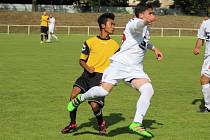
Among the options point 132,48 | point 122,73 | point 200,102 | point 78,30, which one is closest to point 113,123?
point 122,73

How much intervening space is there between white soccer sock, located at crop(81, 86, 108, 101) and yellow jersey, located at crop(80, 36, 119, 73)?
49 cm

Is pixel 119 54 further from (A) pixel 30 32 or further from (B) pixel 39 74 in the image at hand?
(A) pixel 30 32

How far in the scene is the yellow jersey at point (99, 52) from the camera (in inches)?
305

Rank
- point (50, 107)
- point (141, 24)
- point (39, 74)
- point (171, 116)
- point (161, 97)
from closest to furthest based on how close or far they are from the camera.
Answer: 1. point (141, 24)
2. point (171, 116)
3. point (50, 107)
4. point (161, 97)
5. point (39, 74)

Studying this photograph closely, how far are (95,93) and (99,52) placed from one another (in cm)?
76

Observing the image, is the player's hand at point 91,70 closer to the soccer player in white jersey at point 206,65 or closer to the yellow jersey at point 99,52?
the yellow jersey at point 99,52

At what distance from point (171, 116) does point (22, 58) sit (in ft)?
43.1

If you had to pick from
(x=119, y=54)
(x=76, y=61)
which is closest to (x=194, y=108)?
(x=119, y=54)

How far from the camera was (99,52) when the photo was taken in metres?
7.74

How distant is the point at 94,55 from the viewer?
7762 millimetres

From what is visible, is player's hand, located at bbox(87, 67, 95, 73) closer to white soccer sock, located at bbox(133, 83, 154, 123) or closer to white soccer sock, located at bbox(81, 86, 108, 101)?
white soccer sock, located at bbox(81, 86, 108, 101)

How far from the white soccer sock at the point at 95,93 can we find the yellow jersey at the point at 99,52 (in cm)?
49

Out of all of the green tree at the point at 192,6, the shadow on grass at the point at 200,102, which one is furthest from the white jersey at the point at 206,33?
the green tree at the point at 192,6

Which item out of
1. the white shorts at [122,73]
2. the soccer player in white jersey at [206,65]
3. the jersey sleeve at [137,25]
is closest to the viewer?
the jersey sleeve at [137,25]
